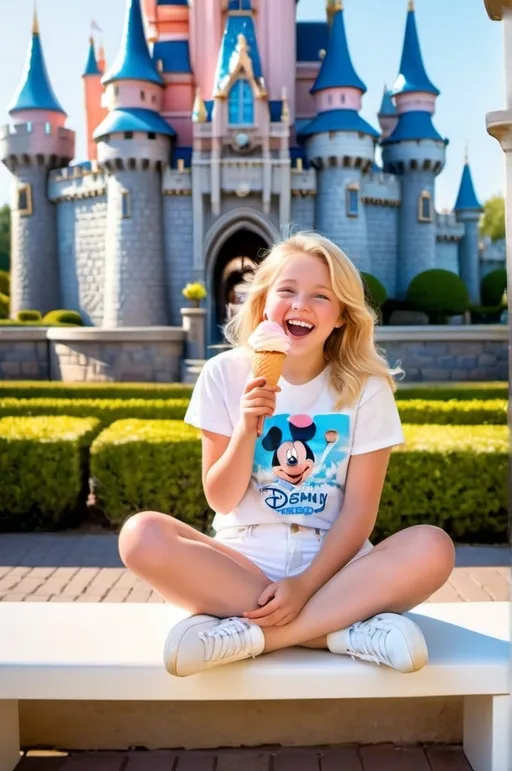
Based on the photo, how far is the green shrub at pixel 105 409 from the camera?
827 cm

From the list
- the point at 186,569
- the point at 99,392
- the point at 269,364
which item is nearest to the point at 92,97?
the point at 99,392

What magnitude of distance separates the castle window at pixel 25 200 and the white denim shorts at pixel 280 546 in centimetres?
2471

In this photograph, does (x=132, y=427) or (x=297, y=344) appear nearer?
(x=297, y=344)

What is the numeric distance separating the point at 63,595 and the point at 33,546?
3.96 feet

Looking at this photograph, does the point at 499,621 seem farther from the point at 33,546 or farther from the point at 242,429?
the point at 33,546

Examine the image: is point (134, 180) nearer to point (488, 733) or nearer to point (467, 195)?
point (467, 195)

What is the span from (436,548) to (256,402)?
2.11 ft

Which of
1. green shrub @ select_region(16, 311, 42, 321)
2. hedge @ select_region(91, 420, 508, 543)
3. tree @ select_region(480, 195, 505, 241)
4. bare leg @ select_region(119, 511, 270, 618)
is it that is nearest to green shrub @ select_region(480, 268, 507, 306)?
tree @ select_region(480, 195, 505, 241)

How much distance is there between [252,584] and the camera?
7.32 feet

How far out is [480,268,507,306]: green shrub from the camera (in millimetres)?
28656

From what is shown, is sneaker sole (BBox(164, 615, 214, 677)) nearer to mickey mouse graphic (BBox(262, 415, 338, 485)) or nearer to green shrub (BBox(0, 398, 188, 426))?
mickey mouse graphic (BBox(262, 415, 338, 485))

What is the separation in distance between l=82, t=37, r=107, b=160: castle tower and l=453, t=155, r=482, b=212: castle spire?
13.5 m

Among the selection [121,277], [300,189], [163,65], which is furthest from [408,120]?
[121,277]

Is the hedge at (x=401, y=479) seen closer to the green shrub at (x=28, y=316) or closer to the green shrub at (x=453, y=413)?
the green shrub at (x=453, y=413)
